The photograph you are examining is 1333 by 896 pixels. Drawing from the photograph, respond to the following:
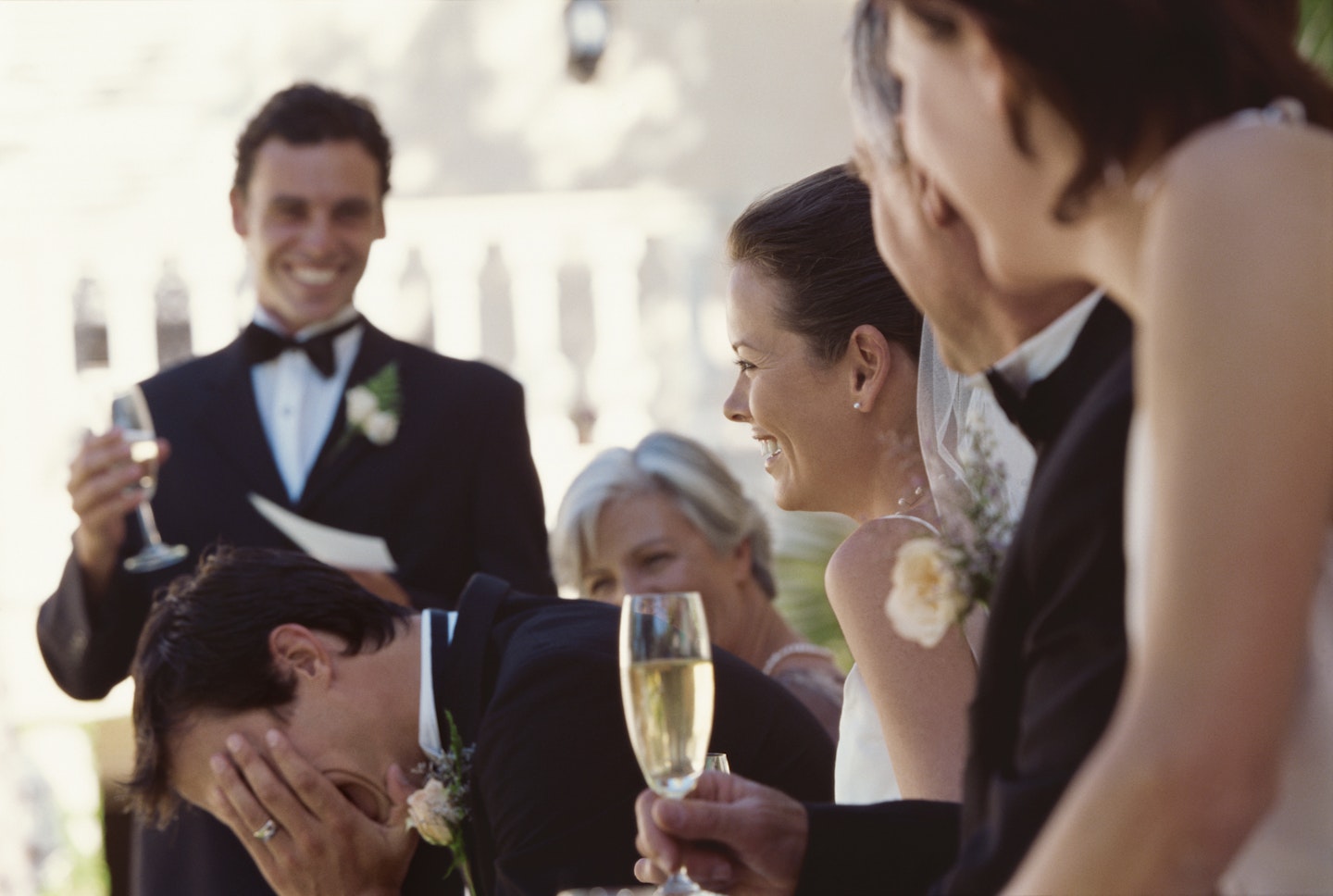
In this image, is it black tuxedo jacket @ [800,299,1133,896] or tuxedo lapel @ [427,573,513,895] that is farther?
tuxedo lapel @ [427,573,513,895]

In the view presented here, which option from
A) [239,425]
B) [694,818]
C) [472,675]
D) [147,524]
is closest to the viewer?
[694,818]

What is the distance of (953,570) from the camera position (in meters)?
1.55

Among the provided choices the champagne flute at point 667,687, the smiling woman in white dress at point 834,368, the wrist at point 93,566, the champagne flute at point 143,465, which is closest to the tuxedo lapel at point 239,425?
the champagne flute at point 143,465

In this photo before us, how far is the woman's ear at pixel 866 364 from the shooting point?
8.62 ft

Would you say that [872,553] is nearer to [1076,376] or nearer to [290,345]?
[1076,376]

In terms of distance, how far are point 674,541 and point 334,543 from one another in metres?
0.95

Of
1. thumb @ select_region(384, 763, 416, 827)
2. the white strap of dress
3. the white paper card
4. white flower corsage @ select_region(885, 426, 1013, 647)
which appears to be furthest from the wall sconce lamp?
white flower corsage @ select_region(885, 426, 1013, 647)

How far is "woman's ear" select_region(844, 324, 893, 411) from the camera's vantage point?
2627mm

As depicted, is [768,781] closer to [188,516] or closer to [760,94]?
[188,516]

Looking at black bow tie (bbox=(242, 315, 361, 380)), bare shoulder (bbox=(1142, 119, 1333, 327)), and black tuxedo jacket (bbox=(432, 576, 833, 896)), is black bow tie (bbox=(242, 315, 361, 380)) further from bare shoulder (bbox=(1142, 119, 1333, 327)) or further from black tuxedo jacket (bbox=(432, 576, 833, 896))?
bare shoulder (bbox=(1142, 119, 1333, 327))

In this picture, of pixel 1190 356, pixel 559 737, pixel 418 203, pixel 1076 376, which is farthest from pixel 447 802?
pixel 418 203

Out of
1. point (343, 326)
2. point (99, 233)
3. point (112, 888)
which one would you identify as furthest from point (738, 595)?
point (99, 233)

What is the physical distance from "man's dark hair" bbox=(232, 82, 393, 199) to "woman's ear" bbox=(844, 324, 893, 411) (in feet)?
6.31

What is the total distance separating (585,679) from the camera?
2.68 metres
